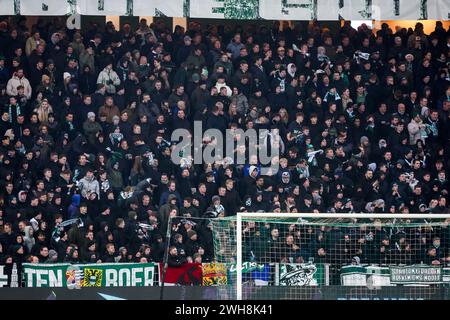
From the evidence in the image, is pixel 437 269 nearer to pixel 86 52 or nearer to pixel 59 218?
pixel 59 218

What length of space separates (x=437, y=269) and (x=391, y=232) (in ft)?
7.98

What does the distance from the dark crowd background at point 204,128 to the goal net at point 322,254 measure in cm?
7

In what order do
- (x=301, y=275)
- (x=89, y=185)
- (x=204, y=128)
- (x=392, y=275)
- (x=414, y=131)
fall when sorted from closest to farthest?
(x=392, y=275), (x=301, y=275), (x=89, y=185), (x=204, y=128), (x=414, y=131)

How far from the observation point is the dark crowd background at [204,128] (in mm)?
17016

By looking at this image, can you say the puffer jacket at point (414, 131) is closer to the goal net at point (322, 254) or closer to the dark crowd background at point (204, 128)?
the dark crowd background at point (204, 128)

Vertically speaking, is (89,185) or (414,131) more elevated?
(414,131)

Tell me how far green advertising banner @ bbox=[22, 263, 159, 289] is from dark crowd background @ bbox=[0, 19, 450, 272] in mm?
354

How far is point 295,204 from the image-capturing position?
17750mm

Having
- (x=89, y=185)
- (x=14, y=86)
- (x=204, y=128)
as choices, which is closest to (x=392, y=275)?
(x=204, y=128)

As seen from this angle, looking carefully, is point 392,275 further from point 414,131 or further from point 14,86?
point 14,86

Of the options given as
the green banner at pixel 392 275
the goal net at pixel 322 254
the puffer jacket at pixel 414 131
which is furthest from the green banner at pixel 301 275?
the puffer jacket at pixel 414 131

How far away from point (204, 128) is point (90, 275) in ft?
13.2

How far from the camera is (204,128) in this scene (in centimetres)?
1866

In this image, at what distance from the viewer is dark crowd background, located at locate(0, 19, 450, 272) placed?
1702 centimetres
